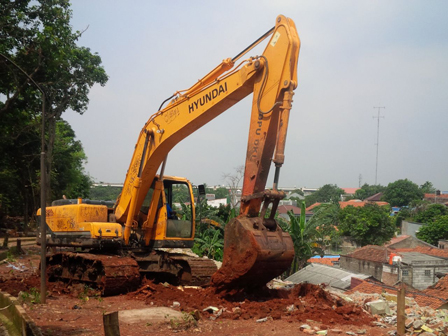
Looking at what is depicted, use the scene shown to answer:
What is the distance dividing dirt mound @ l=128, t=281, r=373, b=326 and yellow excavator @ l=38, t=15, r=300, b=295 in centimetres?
31

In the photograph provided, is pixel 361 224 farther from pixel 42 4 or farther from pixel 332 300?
pixel 332 300

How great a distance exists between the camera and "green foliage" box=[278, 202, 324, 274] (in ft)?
53.6

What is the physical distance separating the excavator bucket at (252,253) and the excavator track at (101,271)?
2217 millimetres

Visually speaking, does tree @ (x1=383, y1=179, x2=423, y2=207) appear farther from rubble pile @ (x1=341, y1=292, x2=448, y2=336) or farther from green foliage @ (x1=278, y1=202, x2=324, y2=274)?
rubble pile @ (x1=341, y1=292, x2=448, y2=336)

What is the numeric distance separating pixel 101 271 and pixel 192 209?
2361 millimetres

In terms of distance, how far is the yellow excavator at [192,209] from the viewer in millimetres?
7375

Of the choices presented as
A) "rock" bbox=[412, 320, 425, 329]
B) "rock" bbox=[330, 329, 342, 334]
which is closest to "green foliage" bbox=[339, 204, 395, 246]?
"rock" bbox=[412, 320, 425, 329]

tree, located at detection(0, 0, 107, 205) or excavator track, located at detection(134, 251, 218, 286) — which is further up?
tree, located at detection(0, 0, 107, 205)

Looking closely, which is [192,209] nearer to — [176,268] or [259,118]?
[176,268]

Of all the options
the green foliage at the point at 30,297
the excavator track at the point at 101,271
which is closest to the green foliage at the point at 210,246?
the excavator track at the point at 101,271

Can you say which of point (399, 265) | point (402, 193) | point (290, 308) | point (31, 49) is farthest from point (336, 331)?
point (402, 193)

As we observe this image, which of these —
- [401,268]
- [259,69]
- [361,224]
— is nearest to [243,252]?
[259,69]

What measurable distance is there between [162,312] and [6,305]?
8.06 feet

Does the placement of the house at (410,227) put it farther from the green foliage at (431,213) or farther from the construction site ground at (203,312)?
the construction site ground at (203,312)
